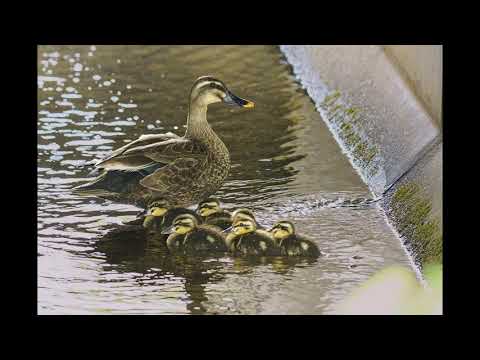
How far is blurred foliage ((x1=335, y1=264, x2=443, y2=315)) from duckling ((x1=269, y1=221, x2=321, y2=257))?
1.40 ft

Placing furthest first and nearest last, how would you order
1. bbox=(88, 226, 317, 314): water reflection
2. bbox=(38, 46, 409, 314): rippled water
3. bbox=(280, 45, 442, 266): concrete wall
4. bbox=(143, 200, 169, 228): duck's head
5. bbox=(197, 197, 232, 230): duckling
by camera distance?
bbox=(280, 45, 442, 266): concrete wall < bbox=(143, 200, 169, 228): duck's head < bbox=(197, 197, 232, 230): duckling < bbox=(88, 226, 317, 314): water reflection < bbox=(38, 46, 409, 314): rippled water

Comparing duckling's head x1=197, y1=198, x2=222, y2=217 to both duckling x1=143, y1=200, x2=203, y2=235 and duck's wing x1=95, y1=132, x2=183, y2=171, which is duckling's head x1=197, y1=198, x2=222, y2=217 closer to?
duckling x1=143, y1=200, x2=203, y2=235

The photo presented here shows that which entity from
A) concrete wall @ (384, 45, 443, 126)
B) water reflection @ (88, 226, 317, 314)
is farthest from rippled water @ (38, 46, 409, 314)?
concrete wall @ (384, 45, 443, 126)

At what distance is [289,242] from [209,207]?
1.91ft

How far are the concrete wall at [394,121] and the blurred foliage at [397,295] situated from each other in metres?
0.18

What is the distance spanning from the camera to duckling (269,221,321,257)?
6.74 m

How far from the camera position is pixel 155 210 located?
23.3ft

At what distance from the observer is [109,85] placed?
1043cm

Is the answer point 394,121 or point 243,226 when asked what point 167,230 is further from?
point 394,121

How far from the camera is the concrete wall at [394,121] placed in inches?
286

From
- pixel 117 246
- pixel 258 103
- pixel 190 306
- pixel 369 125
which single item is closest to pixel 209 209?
pixel 117 246

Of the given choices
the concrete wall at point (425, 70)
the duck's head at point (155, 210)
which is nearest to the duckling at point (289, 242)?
the duck's head at point (155, 210)
